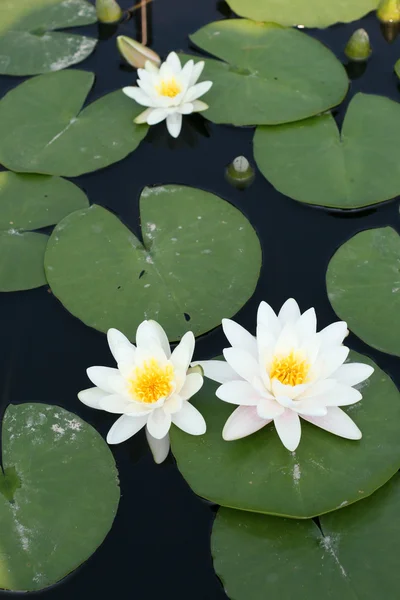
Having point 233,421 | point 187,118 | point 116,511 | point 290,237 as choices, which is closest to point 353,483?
point 233,421

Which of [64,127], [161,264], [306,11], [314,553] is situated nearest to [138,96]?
[64,127]

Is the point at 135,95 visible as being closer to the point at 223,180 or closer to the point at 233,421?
the point at 223,180

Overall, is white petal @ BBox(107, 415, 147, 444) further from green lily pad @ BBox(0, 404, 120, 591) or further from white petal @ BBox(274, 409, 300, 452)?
white petal @ BBox(274, 409, 300, 452)

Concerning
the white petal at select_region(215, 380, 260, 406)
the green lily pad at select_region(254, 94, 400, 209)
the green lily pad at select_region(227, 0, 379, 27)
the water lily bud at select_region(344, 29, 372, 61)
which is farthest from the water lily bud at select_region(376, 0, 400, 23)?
the white petal at select_region(215, 380, 260, 406)

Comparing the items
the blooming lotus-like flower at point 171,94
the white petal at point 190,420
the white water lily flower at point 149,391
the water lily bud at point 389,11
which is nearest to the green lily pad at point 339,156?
the blooming lotus-like flower at point 171,94

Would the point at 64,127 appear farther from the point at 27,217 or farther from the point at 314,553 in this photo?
the point at 314,553

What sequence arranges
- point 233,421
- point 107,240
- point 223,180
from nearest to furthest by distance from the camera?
point 233,421, point 107,240, point 223,180
